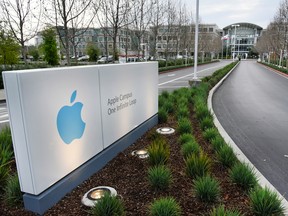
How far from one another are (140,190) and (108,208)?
828 mm

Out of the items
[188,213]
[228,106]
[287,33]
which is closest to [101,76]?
[188,213]

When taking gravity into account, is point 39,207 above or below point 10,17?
below

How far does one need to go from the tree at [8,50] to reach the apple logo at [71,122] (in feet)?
59.5

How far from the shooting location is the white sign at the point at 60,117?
2.67m

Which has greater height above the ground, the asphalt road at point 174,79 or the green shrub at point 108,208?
the green shrub at point 108,208

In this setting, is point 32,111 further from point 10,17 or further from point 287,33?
point 287,33

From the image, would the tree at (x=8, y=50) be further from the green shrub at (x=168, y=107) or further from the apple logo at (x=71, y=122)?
the apple logo at (x=71, y=122)

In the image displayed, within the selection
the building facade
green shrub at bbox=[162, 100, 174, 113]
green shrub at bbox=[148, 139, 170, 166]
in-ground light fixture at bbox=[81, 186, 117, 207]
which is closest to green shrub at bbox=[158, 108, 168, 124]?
green shrub at bbox=[162, 100, 174, 113]

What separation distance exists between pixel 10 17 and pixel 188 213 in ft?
47.3

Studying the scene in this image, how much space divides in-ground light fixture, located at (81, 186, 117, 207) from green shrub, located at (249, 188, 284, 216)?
1591mm

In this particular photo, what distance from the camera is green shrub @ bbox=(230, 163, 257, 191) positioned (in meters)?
3.29

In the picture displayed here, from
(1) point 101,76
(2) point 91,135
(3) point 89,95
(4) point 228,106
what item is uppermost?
(1) point 101,76

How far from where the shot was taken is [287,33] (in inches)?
1161

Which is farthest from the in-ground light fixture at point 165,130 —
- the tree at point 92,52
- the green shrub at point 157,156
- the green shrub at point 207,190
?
the tree at point 92,52
